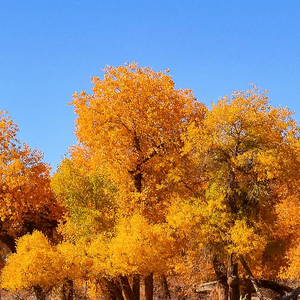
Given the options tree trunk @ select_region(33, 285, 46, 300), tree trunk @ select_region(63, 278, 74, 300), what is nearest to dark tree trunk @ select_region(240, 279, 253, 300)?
tree trunk @ select_region(63, 278, 74, 300)

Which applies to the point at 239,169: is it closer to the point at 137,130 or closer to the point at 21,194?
the point at 137,130

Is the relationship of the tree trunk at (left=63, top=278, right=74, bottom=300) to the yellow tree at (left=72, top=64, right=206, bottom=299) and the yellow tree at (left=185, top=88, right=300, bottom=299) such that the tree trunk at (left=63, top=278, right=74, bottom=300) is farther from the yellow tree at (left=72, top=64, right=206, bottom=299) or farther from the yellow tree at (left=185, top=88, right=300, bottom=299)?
the yellow tree at (left=185, top=88, right=300, bottom=299)

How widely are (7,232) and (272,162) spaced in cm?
2725

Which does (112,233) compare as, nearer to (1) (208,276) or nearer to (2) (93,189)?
(2) (93,189)

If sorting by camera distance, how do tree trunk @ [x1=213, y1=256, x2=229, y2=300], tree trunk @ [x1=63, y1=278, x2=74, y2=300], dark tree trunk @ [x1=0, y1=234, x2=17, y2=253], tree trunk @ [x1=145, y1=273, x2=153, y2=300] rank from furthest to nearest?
1. dark tree trunk @ [x1=0, y1=234, x2=17, y2=253]
2. tree trunk @ [x1=145, y1=273, x2=153, y2=300]
3. tree trunk @ [x1=213, y1=256, x2=229, y2=300]
4. tree trunk @ [x1=63, y1=278, x2=74, y2=300]

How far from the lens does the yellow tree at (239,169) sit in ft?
111

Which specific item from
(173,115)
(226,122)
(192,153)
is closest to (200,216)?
(192,153)

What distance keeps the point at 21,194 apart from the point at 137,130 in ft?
44.4

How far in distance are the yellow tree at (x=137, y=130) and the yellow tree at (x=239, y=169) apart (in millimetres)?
5436

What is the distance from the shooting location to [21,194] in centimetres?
4619

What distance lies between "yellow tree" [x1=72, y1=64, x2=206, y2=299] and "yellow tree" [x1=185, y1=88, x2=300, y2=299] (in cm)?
544

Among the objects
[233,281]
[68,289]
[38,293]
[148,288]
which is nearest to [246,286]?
[233,281]

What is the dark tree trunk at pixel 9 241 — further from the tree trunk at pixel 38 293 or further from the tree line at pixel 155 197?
the tree trunk at pixel 38 293

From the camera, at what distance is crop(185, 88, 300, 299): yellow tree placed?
111ft
